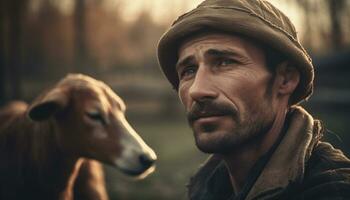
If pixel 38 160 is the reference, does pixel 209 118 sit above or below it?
above

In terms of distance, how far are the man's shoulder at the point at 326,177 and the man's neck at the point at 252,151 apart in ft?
0.84

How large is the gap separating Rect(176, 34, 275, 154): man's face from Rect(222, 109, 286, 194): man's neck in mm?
48

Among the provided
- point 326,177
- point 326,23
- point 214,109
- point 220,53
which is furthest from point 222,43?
point 326,23

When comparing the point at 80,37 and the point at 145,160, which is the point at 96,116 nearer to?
→ the point at 145,160

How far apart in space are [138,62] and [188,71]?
92.9ft

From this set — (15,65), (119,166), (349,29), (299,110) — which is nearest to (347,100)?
(119,166)

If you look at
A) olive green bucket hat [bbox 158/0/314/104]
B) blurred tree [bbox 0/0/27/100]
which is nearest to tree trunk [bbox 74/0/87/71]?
blurred tree [bbox 0/0/27/100]

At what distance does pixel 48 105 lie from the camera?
4980 millimetres

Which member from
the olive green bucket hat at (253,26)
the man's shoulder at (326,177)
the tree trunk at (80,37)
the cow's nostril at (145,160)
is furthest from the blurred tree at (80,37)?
the man's shoulder at (326,177)

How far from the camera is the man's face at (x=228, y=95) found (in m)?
2.64

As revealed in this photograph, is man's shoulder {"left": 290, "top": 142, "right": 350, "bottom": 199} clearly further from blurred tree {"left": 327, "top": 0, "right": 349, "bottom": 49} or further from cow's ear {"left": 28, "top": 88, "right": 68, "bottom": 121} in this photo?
blurred tree {"left": 327, "top": 0, "right": 349, "bottom": 49}

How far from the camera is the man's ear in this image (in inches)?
110

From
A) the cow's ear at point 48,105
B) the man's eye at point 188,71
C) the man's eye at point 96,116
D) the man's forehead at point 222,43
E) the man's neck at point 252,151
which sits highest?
the man's forehead at point 222,43

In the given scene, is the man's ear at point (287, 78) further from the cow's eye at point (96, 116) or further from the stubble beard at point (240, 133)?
the cow's eye at point (96, 116)
